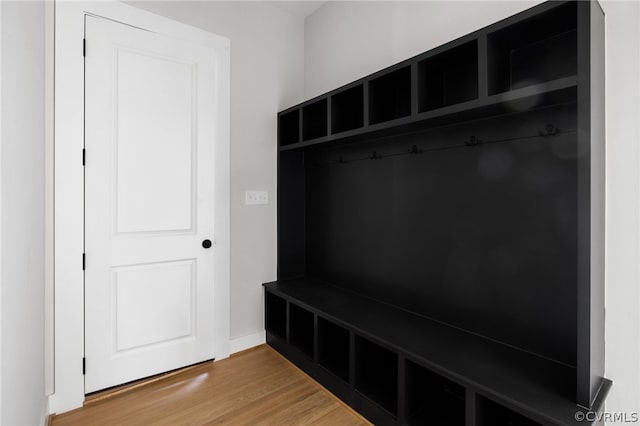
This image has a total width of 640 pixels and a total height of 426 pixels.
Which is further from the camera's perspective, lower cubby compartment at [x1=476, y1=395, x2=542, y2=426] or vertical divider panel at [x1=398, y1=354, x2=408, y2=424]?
vertical divider panel at [x1=398, y1=354, x2=408, y2=424]

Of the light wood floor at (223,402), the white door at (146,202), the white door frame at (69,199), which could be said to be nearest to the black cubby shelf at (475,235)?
the light wood floor at (223,402)

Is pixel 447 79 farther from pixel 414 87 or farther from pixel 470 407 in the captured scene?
pixel 470 407

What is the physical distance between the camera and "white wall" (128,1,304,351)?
2498mm

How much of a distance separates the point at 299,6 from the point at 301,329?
8.67 feet

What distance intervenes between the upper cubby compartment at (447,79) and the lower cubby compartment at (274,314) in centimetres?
184

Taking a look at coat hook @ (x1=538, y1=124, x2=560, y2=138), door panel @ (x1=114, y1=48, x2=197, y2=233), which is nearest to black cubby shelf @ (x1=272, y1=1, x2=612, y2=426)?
coat hook @ (x1=538, y1=124, x2=560, y2=138)

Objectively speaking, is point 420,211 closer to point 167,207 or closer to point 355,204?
point 355,204

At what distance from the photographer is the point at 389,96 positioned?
2053mm

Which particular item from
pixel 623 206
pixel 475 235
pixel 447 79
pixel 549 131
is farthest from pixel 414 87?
pixel 623 206

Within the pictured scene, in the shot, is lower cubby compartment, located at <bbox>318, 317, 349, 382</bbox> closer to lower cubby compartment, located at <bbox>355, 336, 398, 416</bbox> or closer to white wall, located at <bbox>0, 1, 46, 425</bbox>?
lower cubby compartment, located at <bbox>355, 336, 398, 416</bbox>

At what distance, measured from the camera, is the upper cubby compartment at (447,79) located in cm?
162

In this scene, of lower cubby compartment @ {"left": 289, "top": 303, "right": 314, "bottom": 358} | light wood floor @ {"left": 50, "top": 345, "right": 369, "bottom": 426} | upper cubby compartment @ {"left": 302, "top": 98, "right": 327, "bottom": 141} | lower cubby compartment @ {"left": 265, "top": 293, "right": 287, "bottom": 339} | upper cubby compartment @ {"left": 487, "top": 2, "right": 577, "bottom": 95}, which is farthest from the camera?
lower cubby compartment @ {"left": 265, "top": 293, "right": 287, "bottom": 339}

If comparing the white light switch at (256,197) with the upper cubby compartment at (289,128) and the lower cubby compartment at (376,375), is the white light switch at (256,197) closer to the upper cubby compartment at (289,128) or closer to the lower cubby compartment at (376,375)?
the upper cubby compartment at (289,128)

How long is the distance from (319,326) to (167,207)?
129 centimetres
